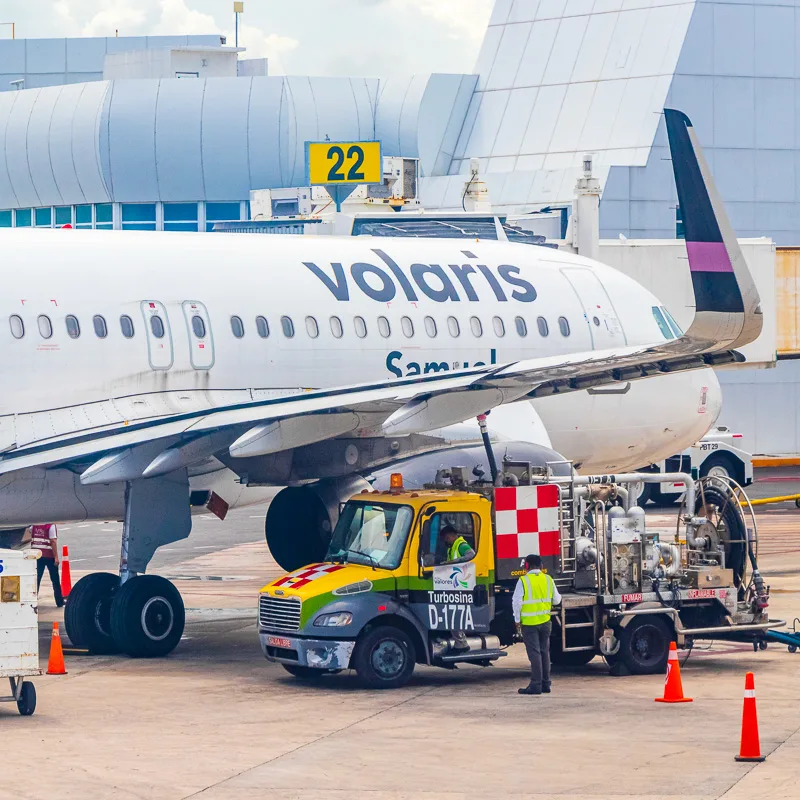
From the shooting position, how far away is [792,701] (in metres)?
17.6

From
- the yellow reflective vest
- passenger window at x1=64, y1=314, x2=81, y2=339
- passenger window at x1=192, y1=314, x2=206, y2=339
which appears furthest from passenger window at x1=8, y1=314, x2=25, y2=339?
the yellow reflective vest

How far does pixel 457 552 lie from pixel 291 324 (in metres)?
5.56

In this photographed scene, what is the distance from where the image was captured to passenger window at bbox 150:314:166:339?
22.0m

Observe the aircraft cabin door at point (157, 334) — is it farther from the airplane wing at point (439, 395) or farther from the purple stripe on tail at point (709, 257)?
the purple stripe on tail at point (709, 257)

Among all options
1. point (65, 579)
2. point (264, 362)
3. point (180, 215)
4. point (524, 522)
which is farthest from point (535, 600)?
point (180, 215)

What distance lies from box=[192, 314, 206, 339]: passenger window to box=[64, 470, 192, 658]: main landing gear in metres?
2.17

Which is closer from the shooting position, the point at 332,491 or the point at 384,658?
the point at 384,658

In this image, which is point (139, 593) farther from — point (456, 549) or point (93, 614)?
point (456, 549)

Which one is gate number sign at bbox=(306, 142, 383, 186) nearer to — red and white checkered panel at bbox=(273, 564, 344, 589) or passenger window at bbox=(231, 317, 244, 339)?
passenger window at bbox=(231, 317, 244, 339)

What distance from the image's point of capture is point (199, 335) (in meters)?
22.4

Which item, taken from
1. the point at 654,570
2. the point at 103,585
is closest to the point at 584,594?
the point at 654,570

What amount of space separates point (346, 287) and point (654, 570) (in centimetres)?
681

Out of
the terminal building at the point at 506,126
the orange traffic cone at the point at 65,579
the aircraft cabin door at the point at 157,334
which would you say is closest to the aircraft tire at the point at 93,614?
the aircraft cabin door at the point at 157,334

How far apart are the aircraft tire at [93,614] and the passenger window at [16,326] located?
3173 mm
